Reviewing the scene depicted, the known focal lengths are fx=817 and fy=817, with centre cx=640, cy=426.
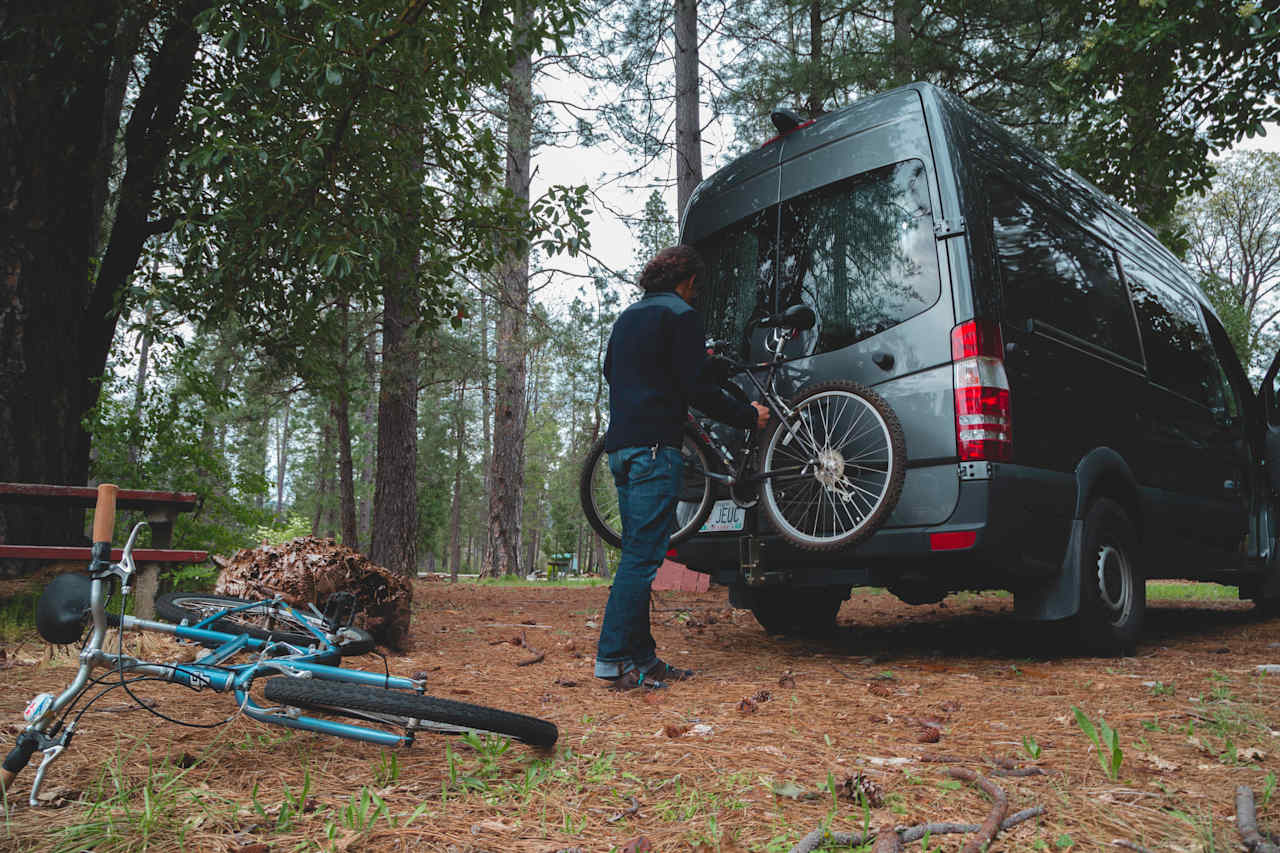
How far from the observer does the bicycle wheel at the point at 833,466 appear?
12.6 feet

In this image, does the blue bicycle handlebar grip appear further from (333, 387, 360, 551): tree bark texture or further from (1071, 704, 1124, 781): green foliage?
(333, 387, 360, 551): tree bark texture

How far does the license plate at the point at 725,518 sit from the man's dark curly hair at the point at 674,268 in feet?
4.23

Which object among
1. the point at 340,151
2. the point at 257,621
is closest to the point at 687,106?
the point at 340,151

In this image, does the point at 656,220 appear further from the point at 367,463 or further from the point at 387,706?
the point at 367,463

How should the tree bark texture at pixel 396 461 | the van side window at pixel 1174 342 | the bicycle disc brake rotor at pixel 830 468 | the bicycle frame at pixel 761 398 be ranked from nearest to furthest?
the bicycle disc brake rotor at pixel 830 468 < the bicycle frame at pixel 761 398 < the van side window at pixel 1174 342 < the tree bark texture at pixel 396 461

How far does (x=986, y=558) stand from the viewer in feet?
12.4

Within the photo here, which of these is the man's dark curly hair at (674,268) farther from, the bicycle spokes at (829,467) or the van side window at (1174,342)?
the van side window at (1174,342)

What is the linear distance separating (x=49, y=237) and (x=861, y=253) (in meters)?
5.99

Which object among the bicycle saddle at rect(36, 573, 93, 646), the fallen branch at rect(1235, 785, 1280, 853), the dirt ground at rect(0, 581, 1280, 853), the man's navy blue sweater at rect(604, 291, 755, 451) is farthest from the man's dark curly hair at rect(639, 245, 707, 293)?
the fallen branch at rect(1235, 785, 1280, 853)

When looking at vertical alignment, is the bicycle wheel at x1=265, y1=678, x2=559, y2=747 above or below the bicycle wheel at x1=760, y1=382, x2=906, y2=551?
below

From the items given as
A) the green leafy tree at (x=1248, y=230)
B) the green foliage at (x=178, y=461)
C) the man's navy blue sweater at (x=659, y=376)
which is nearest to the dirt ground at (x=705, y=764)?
the man's navy blue sweater at (x=659, y=376)

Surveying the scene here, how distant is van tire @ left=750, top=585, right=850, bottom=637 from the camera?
18.3 ft

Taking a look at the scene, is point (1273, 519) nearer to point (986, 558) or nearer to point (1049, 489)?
point (1049, 489)

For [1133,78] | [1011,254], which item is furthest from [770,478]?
[1133,78]
